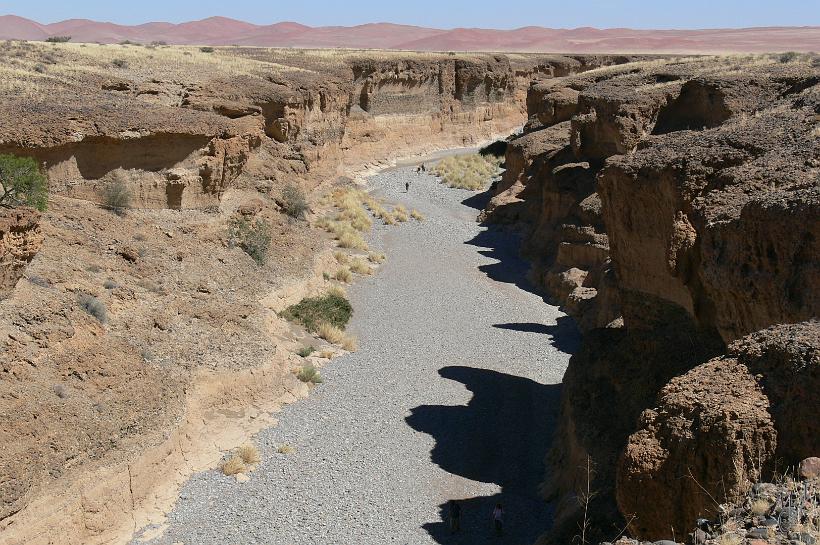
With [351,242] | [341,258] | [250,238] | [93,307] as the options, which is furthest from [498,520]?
[351,242]

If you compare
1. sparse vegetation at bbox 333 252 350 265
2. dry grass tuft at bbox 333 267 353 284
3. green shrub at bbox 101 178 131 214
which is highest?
green shrub at bbox 101 178 131 214

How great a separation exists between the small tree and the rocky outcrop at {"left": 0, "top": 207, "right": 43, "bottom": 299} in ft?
8.18

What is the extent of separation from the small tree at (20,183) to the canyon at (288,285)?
101 centimetres

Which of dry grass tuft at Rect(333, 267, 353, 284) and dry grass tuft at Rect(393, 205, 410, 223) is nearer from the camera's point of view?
dry grass tuft at Rect(333, 267, 353, 284)

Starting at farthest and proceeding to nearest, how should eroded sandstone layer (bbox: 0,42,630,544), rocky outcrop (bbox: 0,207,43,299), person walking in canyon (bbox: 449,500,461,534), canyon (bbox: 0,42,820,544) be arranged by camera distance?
rocky outcrop (bbox: 0,207,43,299) → person walking in canyon (bbox: 449,500,461,534) → eroded sandstone layer (bbox: 0,42,630,544) → canyon (bbox: 0,42,820,544)

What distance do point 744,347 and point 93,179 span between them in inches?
773

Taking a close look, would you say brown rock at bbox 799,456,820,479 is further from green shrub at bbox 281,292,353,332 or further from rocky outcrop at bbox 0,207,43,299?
green shrub at bbox 281,292,353,332

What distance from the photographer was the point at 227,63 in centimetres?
4203

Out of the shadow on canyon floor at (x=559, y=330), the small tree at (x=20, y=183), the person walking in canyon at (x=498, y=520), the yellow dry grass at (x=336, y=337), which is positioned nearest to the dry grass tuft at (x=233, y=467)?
the person walking in canyon at (x=498, y=520)

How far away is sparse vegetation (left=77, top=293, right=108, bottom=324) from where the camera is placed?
1903cm

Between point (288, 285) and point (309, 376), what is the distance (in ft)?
17.9

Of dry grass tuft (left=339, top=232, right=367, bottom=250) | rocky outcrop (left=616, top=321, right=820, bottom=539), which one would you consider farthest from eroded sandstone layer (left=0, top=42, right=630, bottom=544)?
rocky outcrop (left=616, top=321, right=820, bottom=539)

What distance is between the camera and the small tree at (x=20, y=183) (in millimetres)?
20078

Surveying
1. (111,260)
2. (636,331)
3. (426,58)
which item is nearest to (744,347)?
(636,331)
